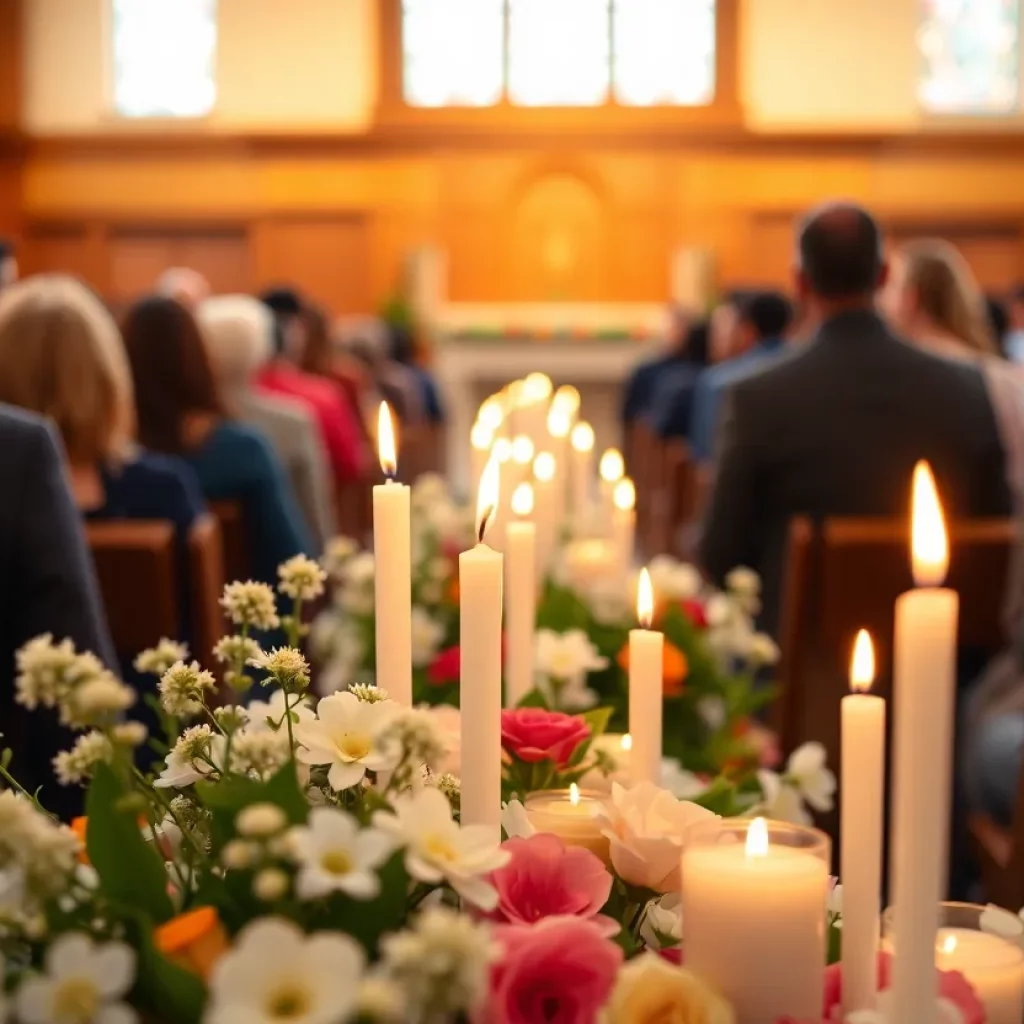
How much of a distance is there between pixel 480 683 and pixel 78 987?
30 cm

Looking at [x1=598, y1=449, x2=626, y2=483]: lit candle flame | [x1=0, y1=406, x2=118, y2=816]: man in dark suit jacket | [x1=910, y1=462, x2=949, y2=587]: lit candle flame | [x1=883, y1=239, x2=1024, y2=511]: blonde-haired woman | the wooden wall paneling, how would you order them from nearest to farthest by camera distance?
[x1=910, y1=462, x2=949, y2=587]: lit candle flame < [x1=0, y1=406, x2=118, y2=816]: man in dark suit jacket < [x1=598, y1=449, x2=626, y2=483]: lit candle flame < [x1=883, y1=239, x2=1024, y2=511]: blonde-haired woman < the wooden wall paneling

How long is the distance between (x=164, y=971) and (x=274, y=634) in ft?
14.1

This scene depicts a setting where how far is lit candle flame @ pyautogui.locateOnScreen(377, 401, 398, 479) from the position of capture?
4.20 feet

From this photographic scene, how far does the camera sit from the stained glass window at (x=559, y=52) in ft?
59.1

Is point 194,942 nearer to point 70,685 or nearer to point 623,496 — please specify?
point 70,685

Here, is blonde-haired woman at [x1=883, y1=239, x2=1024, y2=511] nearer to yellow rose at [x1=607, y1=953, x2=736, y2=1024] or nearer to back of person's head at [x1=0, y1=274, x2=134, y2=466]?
back of person's head at [x1=0, y1=274, x2=134, y2=466]

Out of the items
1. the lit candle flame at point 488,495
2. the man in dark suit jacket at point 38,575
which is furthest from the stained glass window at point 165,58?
the lit candle flame at point 488,495

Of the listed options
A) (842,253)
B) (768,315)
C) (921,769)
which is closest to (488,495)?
(921,769)

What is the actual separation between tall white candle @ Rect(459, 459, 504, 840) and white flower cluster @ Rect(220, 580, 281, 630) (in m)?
0.14

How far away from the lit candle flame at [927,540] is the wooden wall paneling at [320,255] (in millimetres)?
17557

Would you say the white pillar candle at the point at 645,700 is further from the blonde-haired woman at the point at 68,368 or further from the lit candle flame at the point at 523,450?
the blonde-haired woman at the point at 68,368

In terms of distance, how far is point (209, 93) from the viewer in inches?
746

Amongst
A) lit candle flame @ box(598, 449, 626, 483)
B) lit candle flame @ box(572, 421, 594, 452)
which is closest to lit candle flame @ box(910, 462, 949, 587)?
lit candle flame @ box(598, 449, 626, 483)

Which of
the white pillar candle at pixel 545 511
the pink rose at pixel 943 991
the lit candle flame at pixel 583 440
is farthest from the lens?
the lit candle flame at pixel 583 440
